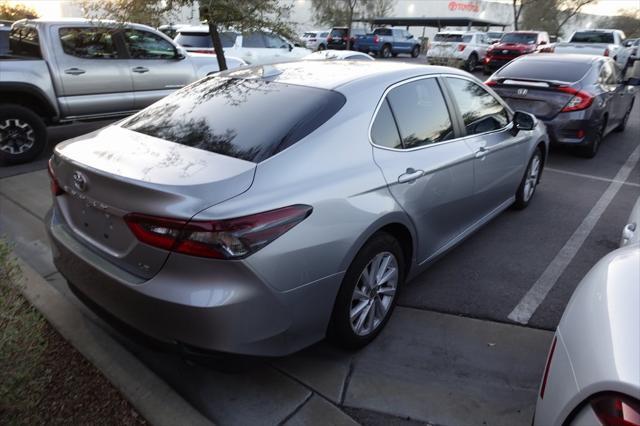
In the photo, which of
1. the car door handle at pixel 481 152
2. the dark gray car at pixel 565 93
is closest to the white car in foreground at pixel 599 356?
the car door handle at pixel 481 152

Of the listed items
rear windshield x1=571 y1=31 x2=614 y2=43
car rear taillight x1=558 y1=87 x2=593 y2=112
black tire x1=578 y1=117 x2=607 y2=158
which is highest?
car rear taillight x1=558 y1=87 x2=593 y2=112

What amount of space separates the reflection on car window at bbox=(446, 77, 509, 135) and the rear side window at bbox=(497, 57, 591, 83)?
3135 millimetres

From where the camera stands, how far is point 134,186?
2195 millimetres

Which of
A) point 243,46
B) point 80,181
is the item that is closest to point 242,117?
point 80,181

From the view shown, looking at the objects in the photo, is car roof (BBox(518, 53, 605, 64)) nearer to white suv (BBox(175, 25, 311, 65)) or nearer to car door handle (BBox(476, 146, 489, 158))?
car door handle (BBox(476, 146, 489, 158))

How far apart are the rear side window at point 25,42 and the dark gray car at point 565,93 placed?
6668mm

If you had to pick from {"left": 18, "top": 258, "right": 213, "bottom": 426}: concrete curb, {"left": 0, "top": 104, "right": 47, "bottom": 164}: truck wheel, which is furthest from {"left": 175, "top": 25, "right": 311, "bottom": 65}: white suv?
{"left": 18, "top": 258, "right": 213, "bottom": 426}: concrete curb

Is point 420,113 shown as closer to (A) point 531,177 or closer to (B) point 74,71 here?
(A) point 531,177

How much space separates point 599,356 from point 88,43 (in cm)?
743

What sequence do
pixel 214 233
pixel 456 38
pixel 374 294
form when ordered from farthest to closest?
pixel 456 38 < pixel 374 294 < pixel 214 233

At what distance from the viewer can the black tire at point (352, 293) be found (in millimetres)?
2592

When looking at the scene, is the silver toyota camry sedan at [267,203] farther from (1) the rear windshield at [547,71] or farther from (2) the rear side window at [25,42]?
(2) the rear side window at [25,42]

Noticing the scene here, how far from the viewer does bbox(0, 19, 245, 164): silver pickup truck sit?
6.23 m

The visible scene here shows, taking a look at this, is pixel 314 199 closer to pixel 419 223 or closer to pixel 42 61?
pixel 419 223
